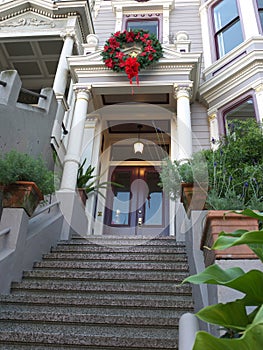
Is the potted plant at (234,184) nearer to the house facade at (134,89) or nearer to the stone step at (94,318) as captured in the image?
the stone step at (94,318)

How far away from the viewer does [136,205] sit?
25.0 feet

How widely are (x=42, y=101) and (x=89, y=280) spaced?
131 inches

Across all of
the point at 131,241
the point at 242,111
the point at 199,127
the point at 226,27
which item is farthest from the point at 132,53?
the point at 131,241

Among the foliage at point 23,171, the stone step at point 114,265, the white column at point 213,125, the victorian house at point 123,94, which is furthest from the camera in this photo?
the white column at point 213,125

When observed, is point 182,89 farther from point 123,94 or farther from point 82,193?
point 82,193

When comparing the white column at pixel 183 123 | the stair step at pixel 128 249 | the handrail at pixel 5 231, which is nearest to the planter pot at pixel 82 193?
the stair step at pixel 128 249

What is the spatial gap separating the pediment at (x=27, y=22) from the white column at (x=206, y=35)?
385cm

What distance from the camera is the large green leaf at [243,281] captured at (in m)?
1.06

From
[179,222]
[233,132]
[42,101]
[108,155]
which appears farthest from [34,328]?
[108,155]

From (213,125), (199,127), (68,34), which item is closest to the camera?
(213,125)

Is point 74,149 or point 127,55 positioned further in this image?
point 127,55

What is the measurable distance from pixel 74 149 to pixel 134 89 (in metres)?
1.95

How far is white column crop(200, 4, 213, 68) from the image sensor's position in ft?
25.5

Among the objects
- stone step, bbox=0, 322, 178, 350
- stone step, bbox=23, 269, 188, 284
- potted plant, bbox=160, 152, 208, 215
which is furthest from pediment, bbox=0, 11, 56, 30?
stone step, bbox=0, 322, 178, 350
